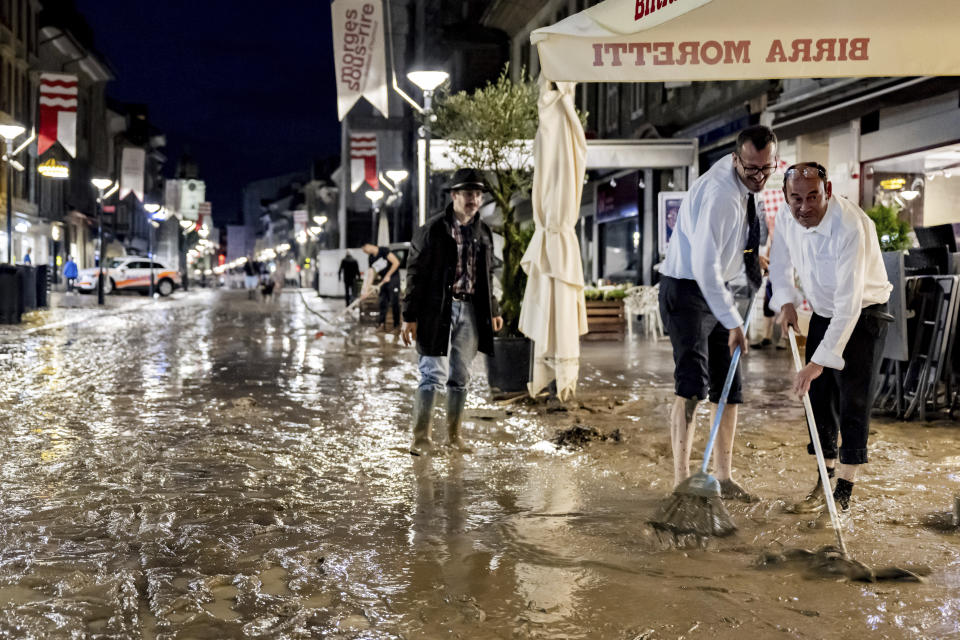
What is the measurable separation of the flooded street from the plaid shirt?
1135mm

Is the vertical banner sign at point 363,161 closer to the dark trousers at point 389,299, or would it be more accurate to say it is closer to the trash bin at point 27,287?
the trash bin at point 27,287

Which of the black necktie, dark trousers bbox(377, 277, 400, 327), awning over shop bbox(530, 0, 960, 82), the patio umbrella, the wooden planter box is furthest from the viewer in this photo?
dark trousers bbox(377, 277, 400, 327)

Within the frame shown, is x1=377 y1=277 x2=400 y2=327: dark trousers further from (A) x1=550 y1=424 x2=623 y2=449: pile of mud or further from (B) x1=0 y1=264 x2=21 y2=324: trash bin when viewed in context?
(A) x1=550 y1=424 x2=623 y2=449: pile of mud

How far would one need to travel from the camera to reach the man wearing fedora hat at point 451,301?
6777 millimetres

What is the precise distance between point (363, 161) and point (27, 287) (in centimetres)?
1621

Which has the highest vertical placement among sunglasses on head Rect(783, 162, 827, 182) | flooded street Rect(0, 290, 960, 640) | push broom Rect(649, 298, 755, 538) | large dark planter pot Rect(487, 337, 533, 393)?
sunglasses on head Rect(783, 162, 827, 182)

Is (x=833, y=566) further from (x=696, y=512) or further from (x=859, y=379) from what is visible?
(x=859, y=379)

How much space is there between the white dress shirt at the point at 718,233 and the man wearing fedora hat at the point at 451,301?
219 cm

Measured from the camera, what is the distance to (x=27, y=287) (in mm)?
22875

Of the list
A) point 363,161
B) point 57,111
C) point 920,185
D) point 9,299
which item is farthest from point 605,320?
point 57,111

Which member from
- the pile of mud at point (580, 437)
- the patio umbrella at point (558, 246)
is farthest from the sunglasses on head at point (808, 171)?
the patio umbrella at point (558, 246)

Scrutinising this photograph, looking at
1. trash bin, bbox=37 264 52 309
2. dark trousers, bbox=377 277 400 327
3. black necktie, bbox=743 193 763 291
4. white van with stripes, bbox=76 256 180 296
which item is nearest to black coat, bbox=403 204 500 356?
black necktie, bbox=743 193 763 291

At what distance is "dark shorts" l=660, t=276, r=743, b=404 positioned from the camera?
5027 mm

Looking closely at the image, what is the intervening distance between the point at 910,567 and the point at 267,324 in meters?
20.3
